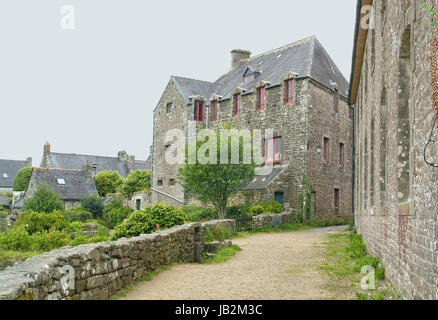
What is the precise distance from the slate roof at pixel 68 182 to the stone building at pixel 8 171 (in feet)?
110

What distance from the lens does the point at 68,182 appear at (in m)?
38.8

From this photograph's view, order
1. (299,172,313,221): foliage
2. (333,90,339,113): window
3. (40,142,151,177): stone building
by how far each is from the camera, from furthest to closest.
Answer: (40,142,151,177): stone building, (333,90,339,113): window, (299,172,313,221): foliage

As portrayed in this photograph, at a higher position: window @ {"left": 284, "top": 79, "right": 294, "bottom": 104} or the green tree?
window @ {"left": 284, "top": 79, "right": 294, "bottom": 104}

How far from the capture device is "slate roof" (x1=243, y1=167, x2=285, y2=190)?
2232 centimetres

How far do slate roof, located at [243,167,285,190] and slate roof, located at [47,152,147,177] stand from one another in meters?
34.2

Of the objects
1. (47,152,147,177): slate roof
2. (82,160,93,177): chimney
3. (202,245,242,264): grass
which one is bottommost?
(202,245,242,264): grass

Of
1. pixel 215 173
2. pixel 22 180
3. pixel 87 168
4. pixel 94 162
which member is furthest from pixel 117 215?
pixel 94 162

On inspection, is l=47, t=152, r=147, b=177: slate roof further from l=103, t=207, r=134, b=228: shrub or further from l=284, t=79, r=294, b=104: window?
l=284, t=79, r=294, b=104: window

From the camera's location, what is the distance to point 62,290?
5301 mm

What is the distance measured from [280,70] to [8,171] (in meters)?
58.9

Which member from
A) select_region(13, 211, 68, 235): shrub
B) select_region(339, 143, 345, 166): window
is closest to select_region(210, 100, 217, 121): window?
select_region(339, 143, 345, 166): window

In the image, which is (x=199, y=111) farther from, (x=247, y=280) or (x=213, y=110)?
(x=247, y=280)

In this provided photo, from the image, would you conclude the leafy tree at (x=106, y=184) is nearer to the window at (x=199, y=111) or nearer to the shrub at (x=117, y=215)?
the shrub at (x=117, y=215)
